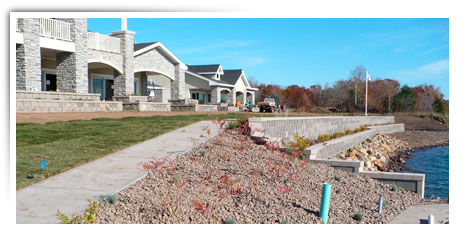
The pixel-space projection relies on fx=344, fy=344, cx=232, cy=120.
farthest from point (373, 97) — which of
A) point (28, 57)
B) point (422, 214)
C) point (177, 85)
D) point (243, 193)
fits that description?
point (243, 193)

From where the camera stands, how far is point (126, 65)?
22297mm

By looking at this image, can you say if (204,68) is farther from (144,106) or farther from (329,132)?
(329,132)

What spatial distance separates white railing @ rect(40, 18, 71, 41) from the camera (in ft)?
55.4

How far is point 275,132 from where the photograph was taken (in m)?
9.99

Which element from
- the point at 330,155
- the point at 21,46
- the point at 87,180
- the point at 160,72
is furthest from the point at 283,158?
the point at 160,72

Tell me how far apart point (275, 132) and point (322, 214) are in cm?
554

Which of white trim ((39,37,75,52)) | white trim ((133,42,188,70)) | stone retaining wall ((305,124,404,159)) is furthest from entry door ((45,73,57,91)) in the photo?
stone retaining wall ((305,124,404,159))

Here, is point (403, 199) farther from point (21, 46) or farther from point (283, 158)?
point (21, 46)

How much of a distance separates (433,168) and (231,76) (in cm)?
2913

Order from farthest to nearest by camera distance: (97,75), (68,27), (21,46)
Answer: (97,75)
(68,27)
(21,46)

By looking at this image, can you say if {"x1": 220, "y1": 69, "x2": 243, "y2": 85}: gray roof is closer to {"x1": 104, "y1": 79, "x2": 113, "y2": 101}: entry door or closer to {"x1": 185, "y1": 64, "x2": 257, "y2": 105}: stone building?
{"x1": 185, "y1": 64, "x2": 257, "y2": 105}: stone building

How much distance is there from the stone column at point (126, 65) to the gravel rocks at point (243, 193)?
1642 cm
